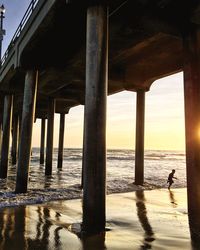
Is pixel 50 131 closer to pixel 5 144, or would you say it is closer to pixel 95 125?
pixel 5 144

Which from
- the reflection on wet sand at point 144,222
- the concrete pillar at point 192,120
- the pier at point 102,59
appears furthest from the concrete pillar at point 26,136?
the concrete pillar at point 192,120

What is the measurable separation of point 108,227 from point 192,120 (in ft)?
12.8

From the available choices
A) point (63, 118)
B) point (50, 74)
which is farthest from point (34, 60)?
point (63, 118)

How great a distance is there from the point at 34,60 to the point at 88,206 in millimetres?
8426

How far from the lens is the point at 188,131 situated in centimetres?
884

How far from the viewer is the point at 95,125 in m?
7.35

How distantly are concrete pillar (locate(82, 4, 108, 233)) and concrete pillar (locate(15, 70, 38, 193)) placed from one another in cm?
686

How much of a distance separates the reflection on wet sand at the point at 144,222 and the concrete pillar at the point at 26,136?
5.18 meters

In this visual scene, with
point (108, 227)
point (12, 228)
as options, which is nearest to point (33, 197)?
point (12, 228)

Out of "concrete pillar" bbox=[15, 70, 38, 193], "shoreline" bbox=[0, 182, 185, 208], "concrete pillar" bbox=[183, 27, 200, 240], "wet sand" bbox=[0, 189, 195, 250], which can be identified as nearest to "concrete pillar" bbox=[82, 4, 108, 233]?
"wet sand" bbox=[0, 189, 195, 250]

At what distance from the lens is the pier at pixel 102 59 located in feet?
24.2

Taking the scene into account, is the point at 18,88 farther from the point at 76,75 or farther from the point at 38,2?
the point at 38,2

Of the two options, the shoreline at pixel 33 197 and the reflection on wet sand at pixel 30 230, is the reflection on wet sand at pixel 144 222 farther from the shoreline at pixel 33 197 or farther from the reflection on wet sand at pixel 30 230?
the shoreline at pixel 33 197

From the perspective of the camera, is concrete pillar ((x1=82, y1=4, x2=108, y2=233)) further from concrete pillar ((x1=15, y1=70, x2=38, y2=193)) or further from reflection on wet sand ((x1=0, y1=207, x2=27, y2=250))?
concrete pillar ((x1=15, y1=70, x2=38, y2=193))
